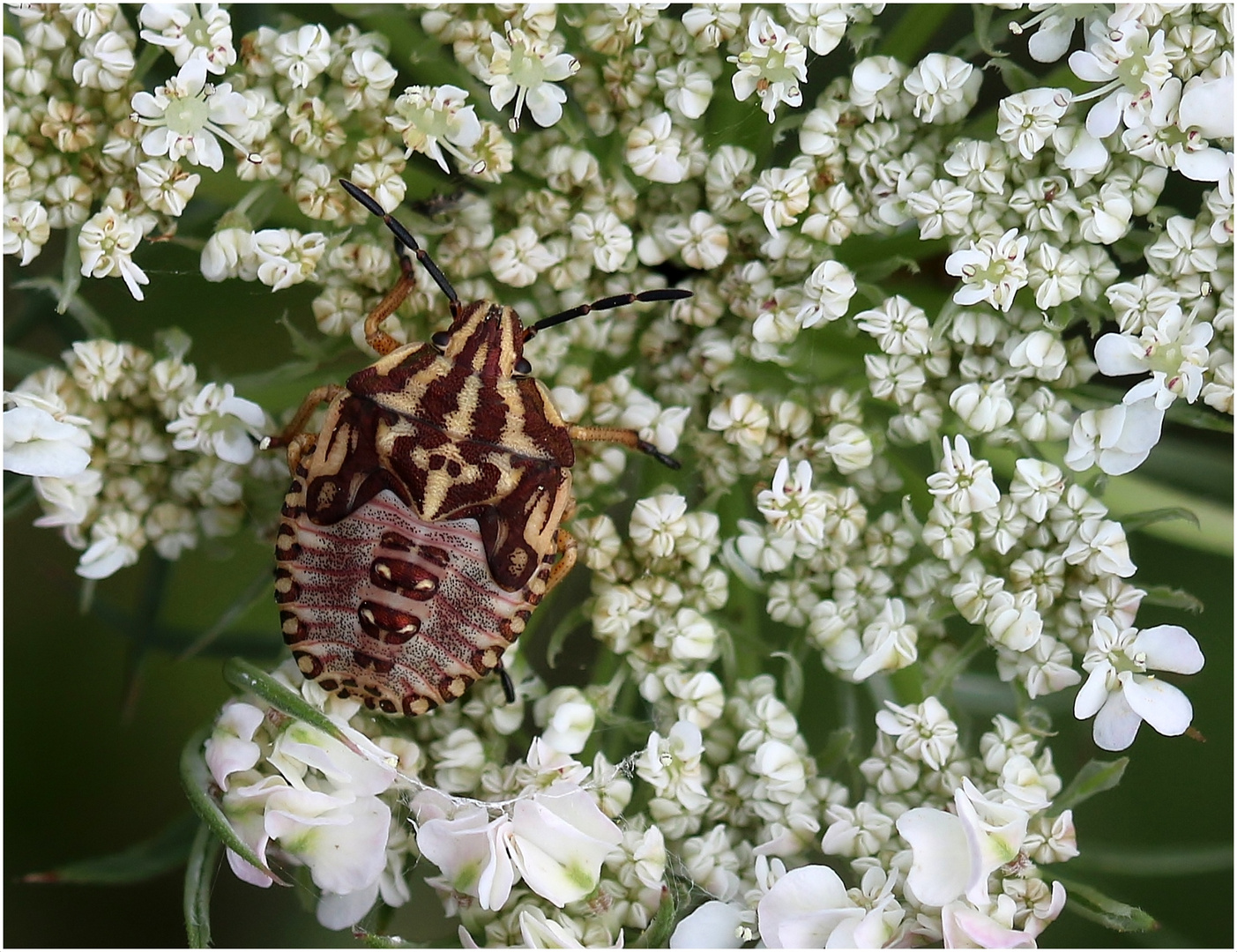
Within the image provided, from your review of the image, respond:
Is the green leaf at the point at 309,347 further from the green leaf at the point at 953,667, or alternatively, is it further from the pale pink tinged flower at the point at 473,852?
the green leaf at the point at 953,667

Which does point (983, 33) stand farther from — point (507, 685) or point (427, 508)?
point (507, 685)

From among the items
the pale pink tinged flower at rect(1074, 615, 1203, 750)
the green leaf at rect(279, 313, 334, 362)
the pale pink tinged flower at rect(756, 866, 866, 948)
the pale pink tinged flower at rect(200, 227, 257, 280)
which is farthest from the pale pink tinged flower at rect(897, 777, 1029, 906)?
the pale pink tinged flower at rect(200, 227, 257, 280)

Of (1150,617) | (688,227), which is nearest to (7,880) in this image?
(688,227)

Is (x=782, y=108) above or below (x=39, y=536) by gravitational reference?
above

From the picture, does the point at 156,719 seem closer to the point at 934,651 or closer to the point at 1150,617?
the point at 934,651

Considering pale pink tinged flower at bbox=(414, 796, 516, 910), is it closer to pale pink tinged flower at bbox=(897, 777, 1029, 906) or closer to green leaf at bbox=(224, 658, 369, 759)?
green leaf at bbox=(224, 658, 369, 759)

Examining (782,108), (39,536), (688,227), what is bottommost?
(39,536)

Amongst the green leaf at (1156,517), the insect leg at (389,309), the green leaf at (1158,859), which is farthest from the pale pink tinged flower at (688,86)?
the green leaf at (1158,859)

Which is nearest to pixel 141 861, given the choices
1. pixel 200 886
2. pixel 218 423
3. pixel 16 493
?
pixel 200 886
